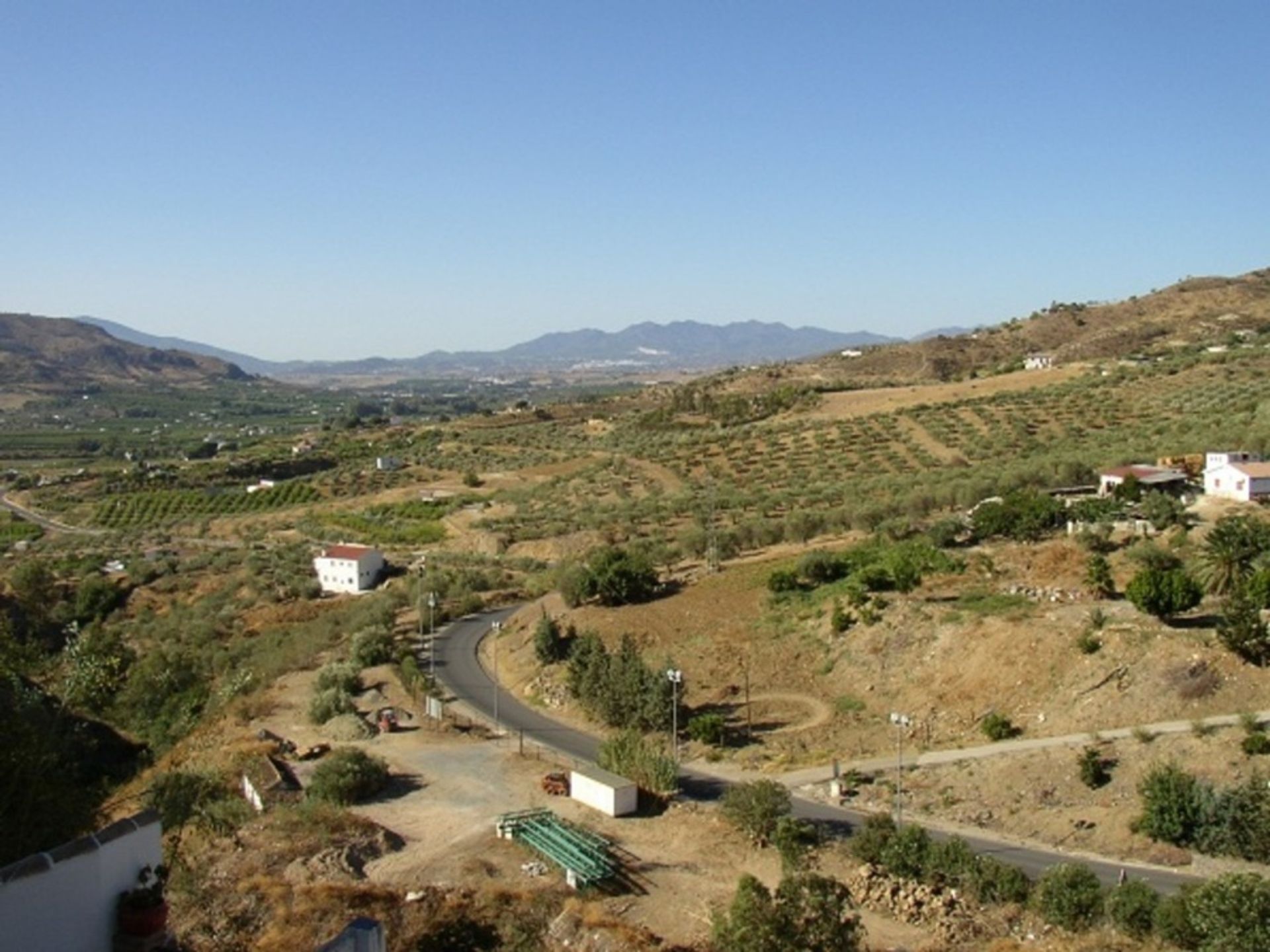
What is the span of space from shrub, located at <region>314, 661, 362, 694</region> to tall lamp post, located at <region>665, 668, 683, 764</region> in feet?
32.4

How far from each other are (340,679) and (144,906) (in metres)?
19.5

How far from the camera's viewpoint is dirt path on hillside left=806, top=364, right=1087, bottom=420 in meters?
80.8

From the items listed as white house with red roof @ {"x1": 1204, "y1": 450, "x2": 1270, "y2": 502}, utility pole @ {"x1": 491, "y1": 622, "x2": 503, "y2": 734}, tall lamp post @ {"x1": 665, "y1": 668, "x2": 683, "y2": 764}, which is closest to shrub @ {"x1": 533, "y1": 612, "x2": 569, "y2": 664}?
utility pole @ {"x1": 491, "y1": 622, "x2": 503, "y2": 734}

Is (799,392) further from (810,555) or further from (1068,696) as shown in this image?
(1068,696)

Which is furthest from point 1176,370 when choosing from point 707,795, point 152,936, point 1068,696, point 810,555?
point 152,936

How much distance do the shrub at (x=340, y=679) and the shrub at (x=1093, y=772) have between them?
19.7m

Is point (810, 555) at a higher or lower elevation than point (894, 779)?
higher

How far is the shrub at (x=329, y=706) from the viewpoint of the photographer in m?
30.1

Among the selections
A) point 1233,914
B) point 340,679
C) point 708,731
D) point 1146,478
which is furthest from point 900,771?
point 1146,478

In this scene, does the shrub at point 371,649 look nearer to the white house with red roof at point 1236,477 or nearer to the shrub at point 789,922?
the shrub at point 789,922

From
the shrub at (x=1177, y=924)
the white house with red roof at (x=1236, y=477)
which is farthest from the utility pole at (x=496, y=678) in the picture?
the white house with red roof at (x=1236, y=477)

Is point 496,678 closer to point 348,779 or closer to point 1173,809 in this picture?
point 348,779

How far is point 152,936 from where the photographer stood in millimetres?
13453

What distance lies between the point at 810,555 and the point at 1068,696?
1236 cm
